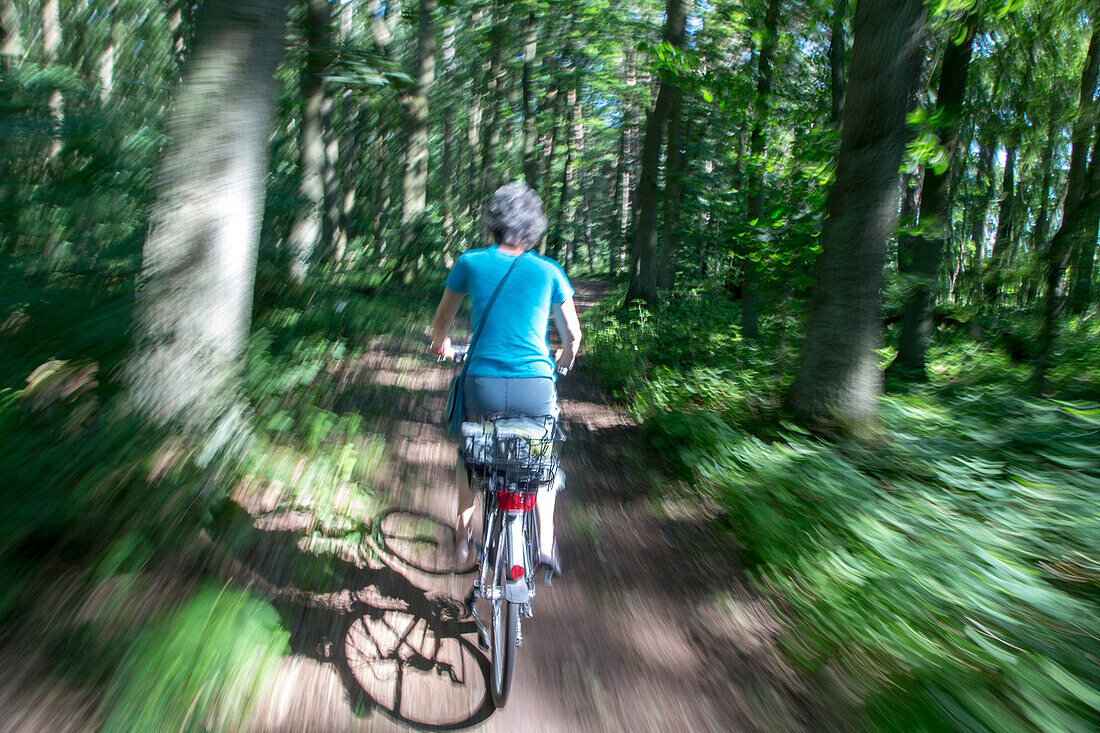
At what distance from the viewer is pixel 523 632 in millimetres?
3676

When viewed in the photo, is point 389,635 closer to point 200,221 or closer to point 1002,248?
point 200,221

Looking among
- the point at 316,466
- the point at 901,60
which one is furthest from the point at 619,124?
the point at 316,466

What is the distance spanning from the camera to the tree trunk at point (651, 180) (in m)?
12.6

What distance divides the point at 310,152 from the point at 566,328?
7.01 metres

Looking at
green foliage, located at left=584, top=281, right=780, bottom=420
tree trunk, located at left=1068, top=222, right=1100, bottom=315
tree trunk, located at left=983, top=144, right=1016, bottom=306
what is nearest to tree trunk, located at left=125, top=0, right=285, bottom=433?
green foliage, located at left=584, top=281, right=780, bottom=420

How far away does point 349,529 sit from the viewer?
430cm

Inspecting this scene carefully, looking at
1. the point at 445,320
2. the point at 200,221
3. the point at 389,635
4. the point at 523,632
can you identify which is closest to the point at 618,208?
the point at 200,221

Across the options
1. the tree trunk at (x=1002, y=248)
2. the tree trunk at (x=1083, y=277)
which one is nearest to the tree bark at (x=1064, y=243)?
the tree trunk at (x=1083, y=277)

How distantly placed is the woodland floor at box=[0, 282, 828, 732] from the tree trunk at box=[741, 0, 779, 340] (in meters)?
5.12

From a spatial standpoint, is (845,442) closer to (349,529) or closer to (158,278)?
(349,529)

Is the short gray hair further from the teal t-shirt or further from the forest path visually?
the forest path

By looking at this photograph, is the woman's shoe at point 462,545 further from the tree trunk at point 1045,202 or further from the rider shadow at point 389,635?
the tree trunk at point 1045,202

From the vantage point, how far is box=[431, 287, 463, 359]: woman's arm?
3.35m

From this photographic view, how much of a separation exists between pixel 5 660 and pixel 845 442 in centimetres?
565
